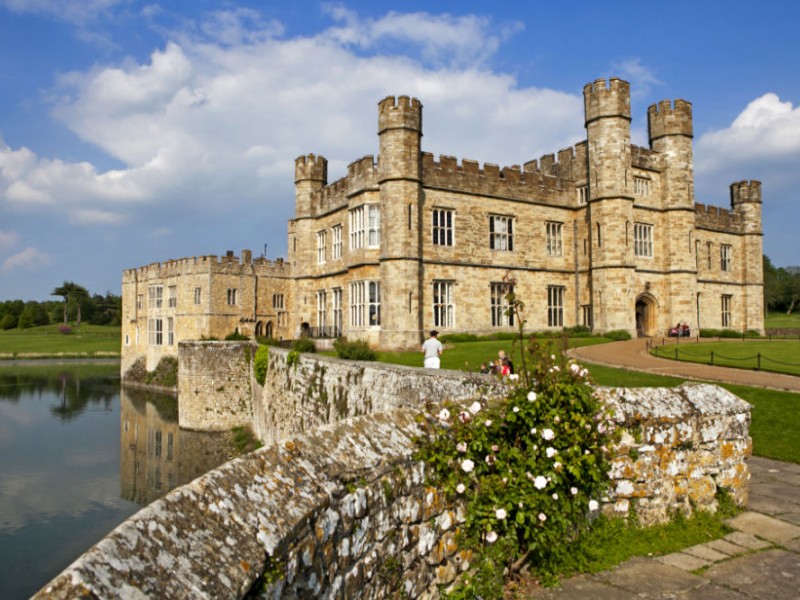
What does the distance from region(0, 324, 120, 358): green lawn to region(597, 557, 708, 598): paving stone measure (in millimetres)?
86402

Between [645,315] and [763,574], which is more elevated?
[645,315]

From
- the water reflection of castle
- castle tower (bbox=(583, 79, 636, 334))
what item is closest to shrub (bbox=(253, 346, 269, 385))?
the water reflection of castle

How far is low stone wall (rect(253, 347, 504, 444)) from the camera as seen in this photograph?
832 centimetres

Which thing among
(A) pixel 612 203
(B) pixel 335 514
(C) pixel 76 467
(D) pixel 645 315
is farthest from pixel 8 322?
(B) pixel 335 514

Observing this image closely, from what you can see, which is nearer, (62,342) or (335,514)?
(335,514)

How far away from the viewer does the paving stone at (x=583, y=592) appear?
14.1ft

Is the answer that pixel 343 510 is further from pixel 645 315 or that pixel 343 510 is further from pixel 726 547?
pixel 645 315

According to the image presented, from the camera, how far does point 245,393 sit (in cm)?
2667

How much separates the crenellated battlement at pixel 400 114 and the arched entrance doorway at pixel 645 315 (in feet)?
50.8

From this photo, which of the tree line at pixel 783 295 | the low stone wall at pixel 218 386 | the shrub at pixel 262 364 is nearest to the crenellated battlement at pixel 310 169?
the low stone wall at pixel 218 386

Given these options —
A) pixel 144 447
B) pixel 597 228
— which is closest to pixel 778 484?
pixel 597 228

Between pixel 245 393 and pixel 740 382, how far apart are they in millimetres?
20197

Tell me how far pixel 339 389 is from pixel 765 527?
8.87 m

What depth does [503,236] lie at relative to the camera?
Result: 2794 centimetres
